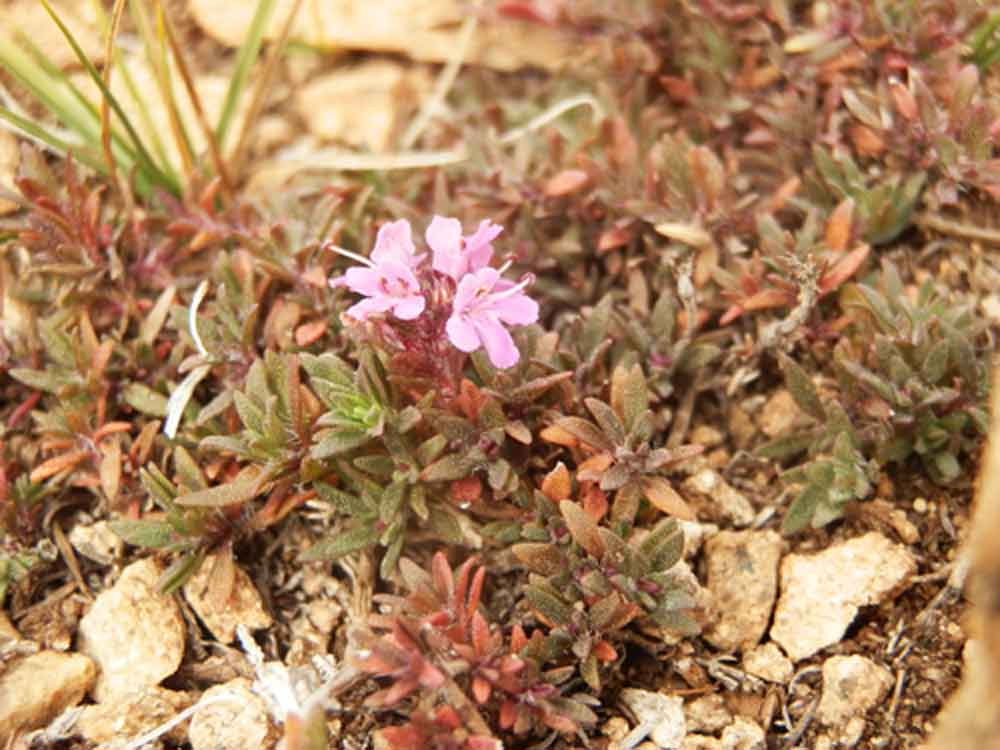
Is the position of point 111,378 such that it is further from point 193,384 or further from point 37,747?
point 37,747

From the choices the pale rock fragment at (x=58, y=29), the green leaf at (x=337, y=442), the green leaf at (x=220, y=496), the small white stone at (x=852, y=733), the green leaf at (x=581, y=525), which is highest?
the pale rock fragment at (x=58, y=29)

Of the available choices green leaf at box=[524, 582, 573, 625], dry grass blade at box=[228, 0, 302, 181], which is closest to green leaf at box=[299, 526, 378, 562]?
green leaf at box=[524, 582, 573, 625]

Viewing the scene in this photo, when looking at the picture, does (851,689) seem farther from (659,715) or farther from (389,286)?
(389,286)

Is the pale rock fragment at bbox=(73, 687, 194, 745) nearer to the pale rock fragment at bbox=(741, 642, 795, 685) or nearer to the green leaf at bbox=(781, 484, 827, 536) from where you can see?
the pale rock fragment at bbox=(741, 642, 795, 685)

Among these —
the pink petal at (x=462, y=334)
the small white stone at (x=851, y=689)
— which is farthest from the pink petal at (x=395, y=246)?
the small white stone at (x=851, y=689)

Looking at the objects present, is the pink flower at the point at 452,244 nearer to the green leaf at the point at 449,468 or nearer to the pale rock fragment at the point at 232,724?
the green leaf at the point at 449,468

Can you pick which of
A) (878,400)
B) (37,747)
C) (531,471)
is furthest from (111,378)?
(878,400)
